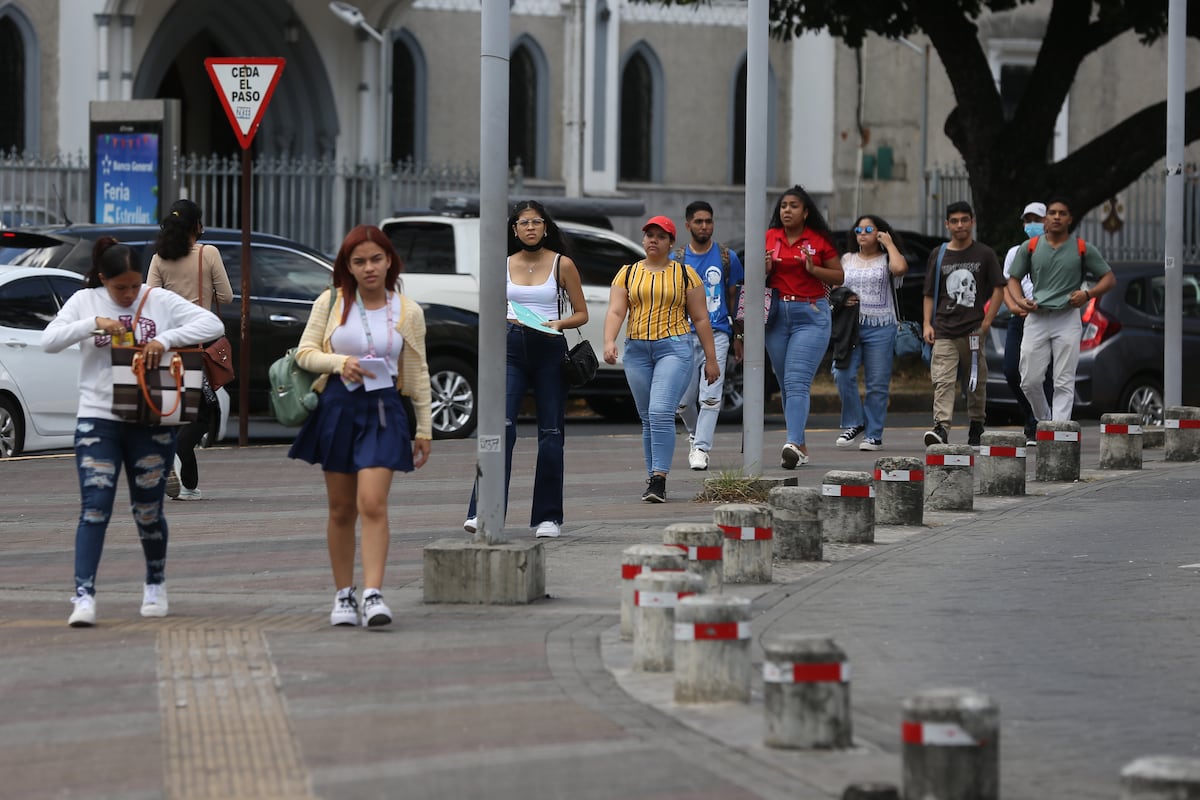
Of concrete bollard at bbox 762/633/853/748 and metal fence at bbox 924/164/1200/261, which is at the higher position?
metal fence at bbox 924/164/1200/261

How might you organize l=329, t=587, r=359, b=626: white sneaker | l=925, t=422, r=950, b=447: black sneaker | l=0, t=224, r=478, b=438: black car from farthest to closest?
l=0, t=224, r=478, b=438: black car < l=925, t=422, r=950, b=447: black sneaker < l=329, t=587, r=359, b=626: white sneaker

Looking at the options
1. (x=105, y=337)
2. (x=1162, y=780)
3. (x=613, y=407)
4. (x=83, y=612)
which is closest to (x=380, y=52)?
(x=613, y=407)

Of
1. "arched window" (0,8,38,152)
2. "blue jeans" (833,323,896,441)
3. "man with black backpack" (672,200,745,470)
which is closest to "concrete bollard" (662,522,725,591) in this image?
"man with black backpack" (672,200,745,470)

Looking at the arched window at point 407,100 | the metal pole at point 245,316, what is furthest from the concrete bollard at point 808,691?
the arched window at point 407,100

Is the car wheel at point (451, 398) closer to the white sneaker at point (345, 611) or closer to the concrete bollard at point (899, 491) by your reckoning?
the concrete bollard at point (899, 491)

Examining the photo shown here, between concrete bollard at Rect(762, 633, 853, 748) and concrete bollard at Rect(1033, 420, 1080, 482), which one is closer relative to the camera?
concrete bollard at Rect(762, 633, 853, 748)

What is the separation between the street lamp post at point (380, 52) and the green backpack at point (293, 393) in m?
20.4

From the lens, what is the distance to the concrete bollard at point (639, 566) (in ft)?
26.9

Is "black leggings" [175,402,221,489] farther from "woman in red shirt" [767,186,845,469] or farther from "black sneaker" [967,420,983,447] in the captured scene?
"black sneaker" [967,420,983,447]

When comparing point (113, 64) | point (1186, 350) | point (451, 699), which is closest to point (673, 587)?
point (451, 699)

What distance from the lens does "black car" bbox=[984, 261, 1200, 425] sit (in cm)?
1948

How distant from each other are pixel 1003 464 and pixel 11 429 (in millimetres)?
7103

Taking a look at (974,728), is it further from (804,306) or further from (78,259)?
(78,259)

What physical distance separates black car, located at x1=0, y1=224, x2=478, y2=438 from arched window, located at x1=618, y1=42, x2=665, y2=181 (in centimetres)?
1839
